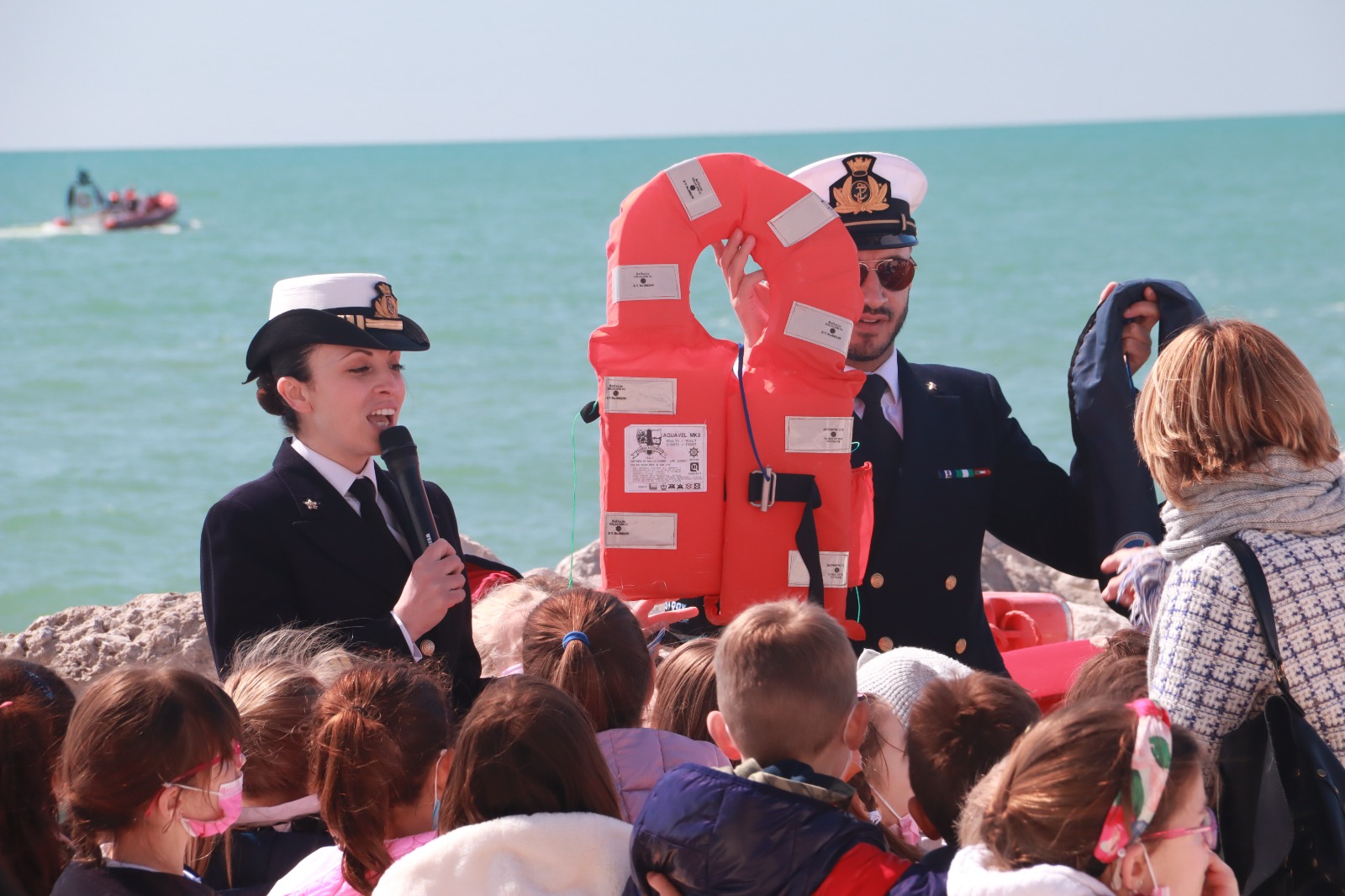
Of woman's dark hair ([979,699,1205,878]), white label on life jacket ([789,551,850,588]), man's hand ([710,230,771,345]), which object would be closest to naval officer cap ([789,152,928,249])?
man's hand ([710,230,771,345])

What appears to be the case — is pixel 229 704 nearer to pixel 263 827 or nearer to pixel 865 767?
pixel 263 827

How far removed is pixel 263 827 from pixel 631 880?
2.98 feet

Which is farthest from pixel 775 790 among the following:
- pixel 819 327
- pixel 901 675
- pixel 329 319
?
pixel 329 319

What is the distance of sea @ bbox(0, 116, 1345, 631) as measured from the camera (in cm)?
1352

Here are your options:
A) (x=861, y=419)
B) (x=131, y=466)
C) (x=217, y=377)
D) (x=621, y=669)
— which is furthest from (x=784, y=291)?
(x=217, y=377)

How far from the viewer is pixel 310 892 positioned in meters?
2.38

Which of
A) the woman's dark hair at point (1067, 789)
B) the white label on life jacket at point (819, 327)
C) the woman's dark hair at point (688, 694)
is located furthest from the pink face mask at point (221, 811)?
the white label on life jacket at point (819, 327)

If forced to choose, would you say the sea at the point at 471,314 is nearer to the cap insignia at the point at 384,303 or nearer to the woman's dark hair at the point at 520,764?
the cap insignia at the point at 384,303

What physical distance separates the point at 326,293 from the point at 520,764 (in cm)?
155

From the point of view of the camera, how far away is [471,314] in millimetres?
25938

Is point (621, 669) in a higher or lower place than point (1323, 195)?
lower

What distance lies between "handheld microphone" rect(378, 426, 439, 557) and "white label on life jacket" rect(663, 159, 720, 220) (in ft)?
3.06

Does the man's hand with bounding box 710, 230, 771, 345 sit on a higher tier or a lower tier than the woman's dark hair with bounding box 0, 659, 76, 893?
higher

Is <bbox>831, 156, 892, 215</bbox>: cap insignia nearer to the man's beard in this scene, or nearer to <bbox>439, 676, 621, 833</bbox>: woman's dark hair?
the man's beard
